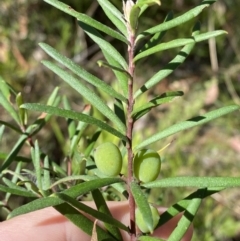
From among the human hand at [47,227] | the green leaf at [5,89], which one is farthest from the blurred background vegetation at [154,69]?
the green leaf at [5,89]

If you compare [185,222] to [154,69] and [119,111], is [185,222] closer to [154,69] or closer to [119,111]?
[119,111]

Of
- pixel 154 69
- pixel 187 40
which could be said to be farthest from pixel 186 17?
pixel 154 69

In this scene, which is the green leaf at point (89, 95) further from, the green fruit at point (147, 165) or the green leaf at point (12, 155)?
the green leaf at point (12, 155)

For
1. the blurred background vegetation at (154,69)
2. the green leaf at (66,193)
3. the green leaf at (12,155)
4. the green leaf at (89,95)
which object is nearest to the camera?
the green leaf at (66,193)

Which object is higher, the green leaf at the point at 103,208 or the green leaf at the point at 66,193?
the green leaf at the point at 66,193

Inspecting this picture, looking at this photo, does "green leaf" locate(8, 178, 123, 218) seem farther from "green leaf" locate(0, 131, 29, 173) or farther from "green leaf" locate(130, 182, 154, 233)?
"green leaf" locate(0, 131, 29, 173)

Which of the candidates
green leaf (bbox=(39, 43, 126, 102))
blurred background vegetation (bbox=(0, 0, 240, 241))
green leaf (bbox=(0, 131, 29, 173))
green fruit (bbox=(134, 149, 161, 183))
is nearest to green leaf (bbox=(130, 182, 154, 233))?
green fruit (bbox=(134, 149, 161, 183))
